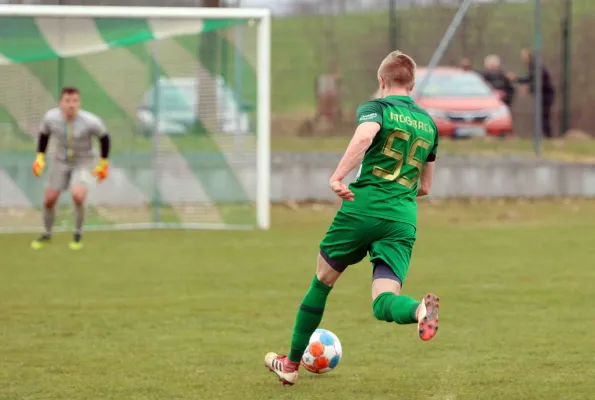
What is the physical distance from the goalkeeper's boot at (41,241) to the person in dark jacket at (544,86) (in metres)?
8.87

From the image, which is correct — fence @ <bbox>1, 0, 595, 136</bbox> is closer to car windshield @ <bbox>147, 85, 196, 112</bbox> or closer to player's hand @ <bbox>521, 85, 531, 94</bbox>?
player's hand @ <bbox>521, 85, 531, 94</bbox>

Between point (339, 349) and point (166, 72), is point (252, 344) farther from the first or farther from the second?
point (166, 72)

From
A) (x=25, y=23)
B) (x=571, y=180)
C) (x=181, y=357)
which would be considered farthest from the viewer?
(x=571, y=180)

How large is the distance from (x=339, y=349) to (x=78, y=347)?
6.31 feet

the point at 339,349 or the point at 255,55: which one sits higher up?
the point at 255,55

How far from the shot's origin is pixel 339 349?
741 centimetres

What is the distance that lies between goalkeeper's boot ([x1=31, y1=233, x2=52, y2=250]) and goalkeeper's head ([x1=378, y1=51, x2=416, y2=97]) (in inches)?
354

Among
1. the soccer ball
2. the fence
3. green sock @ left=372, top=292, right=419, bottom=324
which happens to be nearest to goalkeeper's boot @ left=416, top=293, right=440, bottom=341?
green sock @ left=372, top=292, right=419, bottom=324

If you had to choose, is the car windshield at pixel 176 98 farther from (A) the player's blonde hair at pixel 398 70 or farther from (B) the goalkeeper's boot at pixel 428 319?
(B) the goalkeeper's boot at pixel 428 319

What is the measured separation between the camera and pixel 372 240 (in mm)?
6668

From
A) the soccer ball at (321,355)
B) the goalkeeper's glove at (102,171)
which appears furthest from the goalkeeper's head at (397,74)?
the goalkeeper's glove at (102,171)

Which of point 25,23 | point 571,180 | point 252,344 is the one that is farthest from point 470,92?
point 252,344

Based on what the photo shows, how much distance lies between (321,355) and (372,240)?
0.95 meters

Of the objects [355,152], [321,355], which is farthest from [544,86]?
[355,152]
